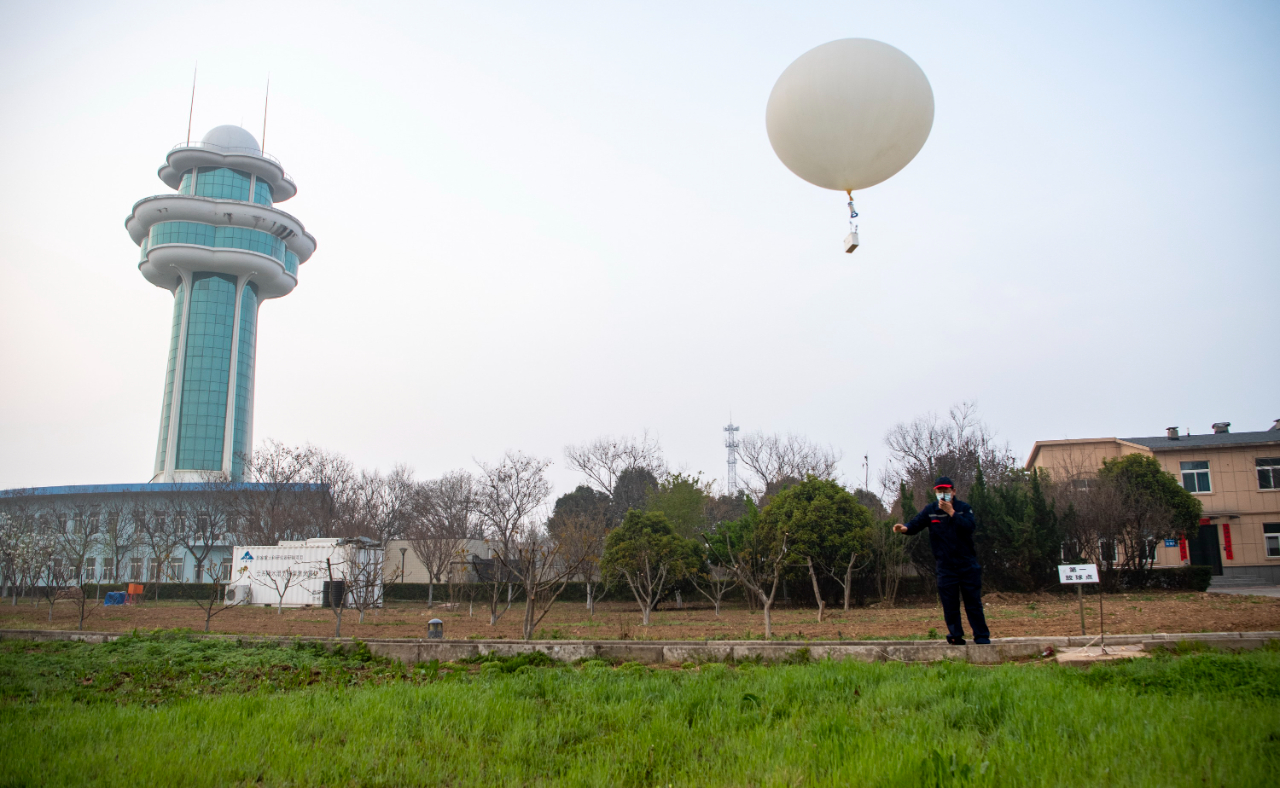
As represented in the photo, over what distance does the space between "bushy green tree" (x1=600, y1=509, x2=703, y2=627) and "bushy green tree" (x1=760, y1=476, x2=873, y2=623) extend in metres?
2.89

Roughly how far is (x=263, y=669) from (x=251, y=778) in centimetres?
420

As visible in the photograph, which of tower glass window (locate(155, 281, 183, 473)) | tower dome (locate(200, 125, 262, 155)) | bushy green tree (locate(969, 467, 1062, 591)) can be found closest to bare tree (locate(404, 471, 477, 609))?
bushy green tree (locate(969, 467, 1062, 591))

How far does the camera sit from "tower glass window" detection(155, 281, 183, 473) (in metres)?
67.9

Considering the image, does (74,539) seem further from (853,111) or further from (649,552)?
(853,111)

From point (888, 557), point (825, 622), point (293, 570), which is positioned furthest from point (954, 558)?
point (293, 570)

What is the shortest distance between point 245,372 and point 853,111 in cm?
7578

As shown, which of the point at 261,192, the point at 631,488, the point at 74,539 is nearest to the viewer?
the point at 74,539

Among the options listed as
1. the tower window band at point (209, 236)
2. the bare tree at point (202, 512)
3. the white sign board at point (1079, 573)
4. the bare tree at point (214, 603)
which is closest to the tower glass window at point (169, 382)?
the tower window band at point (209, 236)

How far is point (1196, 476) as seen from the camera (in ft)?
104

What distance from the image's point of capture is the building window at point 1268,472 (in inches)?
1201

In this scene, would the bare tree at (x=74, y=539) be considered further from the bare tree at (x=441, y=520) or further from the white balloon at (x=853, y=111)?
the white balloon at (x=853, y=111)

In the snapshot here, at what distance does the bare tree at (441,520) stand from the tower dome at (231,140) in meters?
47.4

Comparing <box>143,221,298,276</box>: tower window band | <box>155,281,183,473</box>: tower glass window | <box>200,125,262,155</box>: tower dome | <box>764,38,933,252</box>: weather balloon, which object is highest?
<box>200,125,262,155</box>: tower dome

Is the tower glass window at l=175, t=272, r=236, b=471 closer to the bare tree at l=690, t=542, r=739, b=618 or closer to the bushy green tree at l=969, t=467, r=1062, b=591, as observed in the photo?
the bare tree at l=690, t=542, r=739, b=618
